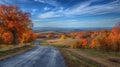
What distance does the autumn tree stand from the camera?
173ft

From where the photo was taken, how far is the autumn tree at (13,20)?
52.8 meters

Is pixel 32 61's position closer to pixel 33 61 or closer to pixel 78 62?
pixel 33 61

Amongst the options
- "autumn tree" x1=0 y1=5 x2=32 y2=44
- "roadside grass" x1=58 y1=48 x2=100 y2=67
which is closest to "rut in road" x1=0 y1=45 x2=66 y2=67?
Answer: "roadside grass" x1=58 y1=48 x2=100 y2=67

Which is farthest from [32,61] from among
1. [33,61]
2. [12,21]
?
[12,21]

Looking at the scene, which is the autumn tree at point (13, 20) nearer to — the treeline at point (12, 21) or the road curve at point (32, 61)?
the treeline at point (12, 21)

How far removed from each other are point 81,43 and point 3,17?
85.3 meters

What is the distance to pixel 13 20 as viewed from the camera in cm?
5384

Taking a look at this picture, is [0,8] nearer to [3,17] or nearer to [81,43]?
[3,17]

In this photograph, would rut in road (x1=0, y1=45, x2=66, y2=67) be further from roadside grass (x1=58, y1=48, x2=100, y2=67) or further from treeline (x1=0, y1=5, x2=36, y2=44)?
treeline (x1=0, y1=5, x2=36, y2=44)

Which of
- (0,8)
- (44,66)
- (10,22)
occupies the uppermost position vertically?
(0,8)

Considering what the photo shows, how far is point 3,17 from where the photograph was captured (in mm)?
52531

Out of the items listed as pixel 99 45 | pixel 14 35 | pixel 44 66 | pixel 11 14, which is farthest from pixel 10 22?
pixel 99 45

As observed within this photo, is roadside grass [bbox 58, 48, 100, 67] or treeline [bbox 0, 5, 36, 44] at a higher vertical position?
treeline [bbox 0, 5, 36, 44]

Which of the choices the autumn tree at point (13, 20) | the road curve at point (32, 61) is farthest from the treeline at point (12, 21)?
the road curve at point (32, 61)
